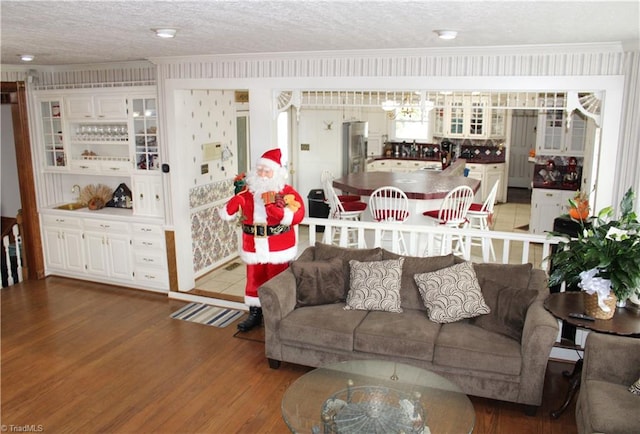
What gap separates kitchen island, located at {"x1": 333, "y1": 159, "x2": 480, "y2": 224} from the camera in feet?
18.4

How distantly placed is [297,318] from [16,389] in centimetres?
210

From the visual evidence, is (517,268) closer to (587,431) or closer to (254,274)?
(587,431)

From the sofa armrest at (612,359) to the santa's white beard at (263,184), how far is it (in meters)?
2.59

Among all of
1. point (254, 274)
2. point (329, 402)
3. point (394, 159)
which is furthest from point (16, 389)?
point (394, 159)

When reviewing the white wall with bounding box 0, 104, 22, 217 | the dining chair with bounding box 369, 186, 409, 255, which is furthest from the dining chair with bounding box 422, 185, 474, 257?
the white wall with bounding box 0, 104, 22, 217

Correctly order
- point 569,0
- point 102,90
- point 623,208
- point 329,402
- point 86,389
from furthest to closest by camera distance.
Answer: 1. point 102,90
2. point 86,389
3. point 623,208
4. point 329,402
5. point 569,0

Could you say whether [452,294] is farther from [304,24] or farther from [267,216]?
[304,24]

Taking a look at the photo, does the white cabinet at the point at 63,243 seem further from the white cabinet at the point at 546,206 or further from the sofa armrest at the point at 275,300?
the white cabinet at the point at 546,206

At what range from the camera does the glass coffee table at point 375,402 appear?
2.72m

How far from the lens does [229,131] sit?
6.60m

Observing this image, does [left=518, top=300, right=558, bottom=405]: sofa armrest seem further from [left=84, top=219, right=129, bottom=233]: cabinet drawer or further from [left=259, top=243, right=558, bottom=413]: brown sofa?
[left=84, top=219, right=129, bottom=233]: cabinet drawer

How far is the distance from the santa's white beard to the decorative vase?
2.48 m

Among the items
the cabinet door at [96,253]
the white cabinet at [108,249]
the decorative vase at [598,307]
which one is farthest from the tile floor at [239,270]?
the decorative vase at [598,307]

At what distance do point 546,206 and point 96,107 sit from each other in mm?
5965
